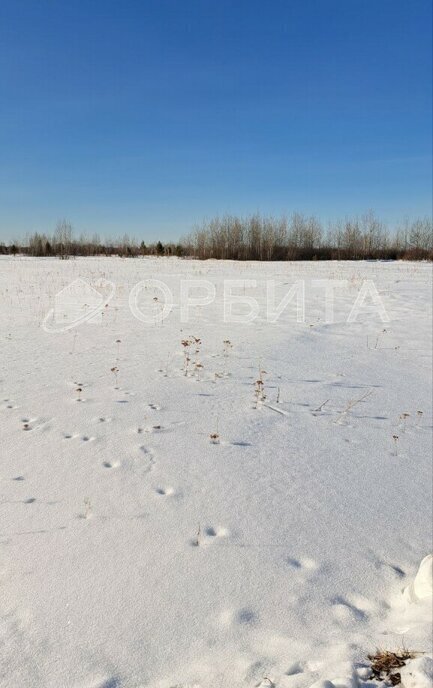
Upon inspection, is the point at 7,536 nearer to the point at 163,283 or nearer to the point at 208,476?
the point at 208,476

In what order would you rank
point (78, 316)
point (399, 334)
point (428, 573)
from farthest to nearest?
point (78, 316)
point (399, 334)
point (428, 573)

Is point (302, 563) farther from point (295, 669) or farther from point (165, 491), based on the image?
point (165, 491)

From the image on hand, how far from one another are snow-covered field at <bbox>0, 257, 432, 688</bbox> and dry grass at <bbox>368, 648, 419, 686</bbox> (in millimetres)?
52

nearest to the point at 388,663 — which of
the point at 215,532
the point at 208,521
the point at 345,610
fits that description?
the point at 345,610

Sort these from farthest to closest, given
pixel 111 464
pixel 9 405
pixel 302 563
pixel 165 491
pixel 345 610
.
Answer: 1. pixel 9 405
2. pixel 111 464
3. pixel 165 491
4. pixel 302 563
5. pixel 345 610

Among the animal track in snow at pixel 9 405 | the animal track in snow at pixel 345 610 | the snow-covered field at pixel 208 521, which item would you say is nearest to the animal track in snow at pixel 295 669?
the snow-covered field at pixel 208 521

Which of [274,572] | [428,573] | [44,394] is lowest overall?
[274,572]

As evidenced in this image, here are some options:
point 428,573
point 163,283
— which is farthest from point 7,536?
point 163,283

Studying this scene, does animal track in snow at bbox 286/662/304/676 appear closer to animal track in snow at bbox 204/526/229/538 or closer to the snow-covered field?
the snow-covered field

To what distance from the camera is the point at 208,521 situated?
3.29 m

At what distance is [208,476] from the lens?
3844 mm

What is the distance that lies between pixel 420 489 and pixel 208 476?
5.94 feet

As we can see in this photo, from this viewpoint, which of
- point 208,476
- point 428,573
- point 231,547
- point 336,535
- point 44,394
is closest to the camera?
point 428,573

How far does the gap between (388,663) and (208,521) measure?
5.13 ft
